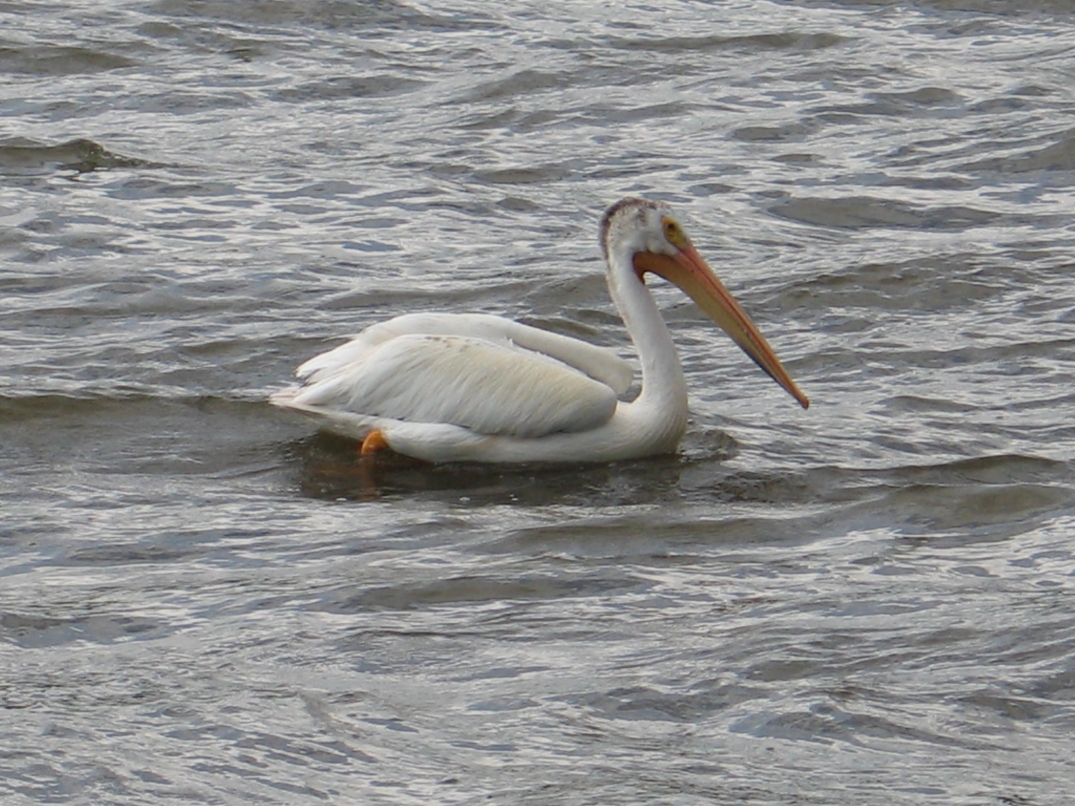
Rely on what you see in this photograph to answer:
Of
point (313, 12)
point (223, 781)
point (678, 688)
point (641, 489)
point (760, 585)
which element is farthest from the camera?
point (313, 12)

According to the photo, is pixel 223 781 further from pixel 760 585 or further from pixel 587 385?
pixel 587 385

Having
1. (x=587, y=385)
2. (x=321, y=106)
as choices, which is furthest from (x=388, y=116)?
(x=587, y=385)

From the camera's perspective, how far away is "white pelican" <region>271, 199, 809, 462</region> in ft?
19.7

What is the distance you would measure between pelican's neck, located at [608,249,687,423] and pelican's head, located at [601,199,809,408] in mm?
36

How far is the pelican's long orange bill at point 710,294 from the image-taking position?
634cm

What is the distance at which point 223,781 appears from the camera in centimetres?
393

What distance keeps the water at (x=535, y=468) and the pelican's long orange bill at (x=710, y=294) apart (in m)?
0.24

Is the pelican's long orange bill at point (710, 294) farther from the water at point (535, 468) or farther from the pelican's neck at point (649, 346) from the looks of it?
the water at point (535, 468)

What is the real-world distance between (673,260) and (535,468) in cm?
78

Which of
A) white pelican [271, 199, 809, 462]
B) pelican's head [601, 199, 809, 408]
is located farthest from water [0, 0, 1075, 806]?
pelican's head [601, 199, 809, 408]

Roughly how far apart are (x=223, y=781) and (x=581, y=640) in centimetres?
97

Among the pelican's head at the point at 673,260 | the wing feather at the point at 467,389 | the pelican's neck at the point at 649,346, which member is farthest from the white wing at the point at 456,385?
the pelican's head at the point at 673,260

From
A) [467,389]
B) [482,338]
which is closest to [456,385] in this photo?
[467,389]

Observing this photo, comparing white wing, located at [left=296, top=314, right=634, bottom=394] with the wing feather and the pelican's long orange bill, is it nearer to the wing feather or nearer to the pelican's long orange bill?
the wing feather
